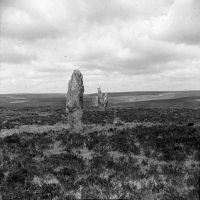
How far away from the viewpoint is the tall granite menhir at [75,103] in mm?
23453

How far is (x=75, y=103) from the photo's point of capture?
78.3 feet

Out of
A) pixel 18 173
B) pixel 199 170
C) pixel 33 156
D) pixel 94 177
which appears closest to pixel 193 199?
pixel 199 170

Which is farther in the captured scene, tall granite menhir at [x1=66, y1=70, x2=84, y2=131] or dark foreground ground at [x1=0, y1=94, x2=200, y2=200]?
tall granite menhir at [x1=66, y1=70, x2=84, y2=131]

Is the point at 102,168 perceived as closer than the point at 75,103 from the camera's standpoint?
Yes

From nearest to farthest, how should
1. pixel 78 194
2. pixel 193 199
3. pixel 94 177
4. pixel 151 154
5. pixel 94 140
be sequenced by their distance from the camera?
pixel 193 199, pixel 78 194, pixel 94 177, pixel 151 154, pixel 94 140

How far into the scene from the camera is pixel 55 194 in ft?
28.5

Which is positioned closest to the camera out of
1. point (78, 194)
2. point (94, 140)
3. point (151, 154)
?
point (78, 194)

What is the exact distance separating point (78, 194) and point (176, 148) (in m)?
7.05

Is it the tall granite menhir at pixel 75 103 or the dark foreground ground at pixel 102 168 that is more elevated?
the tall granite menhir at pixel 75 103

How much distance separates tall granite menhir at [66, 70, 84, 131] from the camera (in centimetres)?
2345

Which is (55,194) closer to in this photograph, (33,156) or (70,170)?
(70,170)

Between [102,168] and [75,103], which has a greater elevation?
[75,103]

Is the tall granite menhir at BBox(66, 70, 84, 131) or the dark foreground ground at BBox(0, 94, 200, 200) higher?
the tall granite menhir at BBox(66, 70, 84, 131)

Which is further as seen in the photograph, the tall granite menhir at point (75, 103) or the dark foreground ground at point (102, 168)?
the tall granite menhir at point (75, 103)
